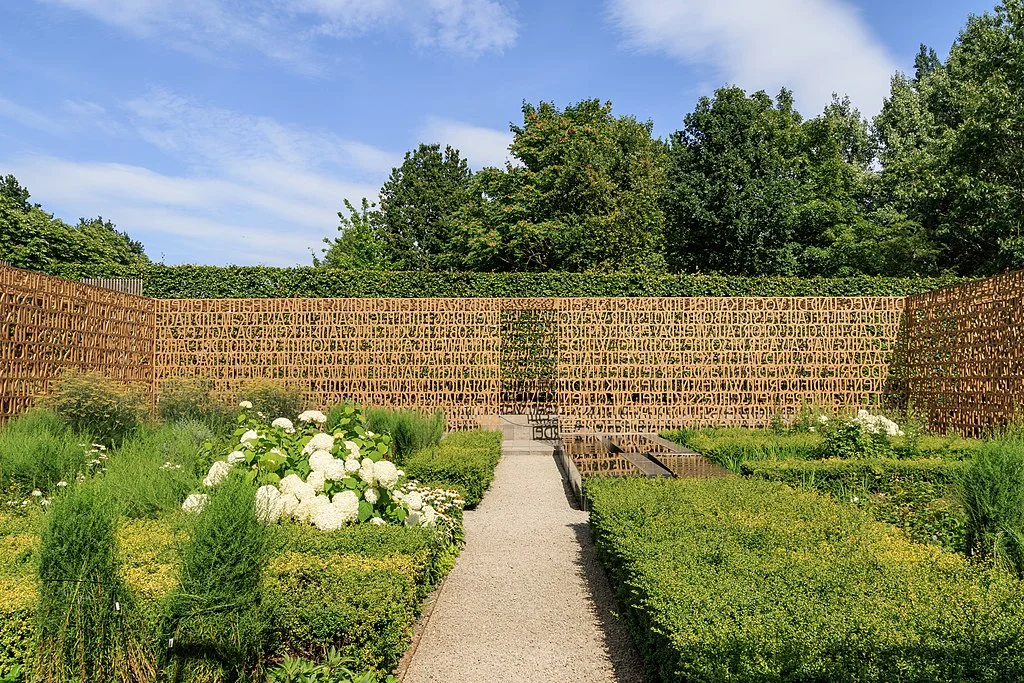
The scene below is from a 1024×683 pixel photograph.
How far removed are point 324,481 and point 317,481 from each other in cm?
A: 5

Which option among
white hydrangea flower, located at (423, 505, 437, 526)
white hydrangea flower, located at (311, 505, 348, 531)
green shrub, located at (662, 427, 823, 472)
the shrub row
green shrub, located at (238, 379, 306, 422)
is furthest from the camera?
green shrub, located at (238, 379, 306, 422)

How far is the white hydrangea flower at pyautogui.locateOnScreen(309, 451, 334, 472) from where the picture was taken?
4980mm

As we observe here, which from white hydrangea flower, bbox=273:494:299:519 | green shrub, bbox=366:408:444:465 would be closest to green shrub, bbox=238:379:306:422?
green shrub, bbox=366:408:444:465

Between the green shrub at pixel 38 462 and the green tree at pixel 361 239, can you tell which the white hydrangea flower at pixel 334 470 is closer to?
the green shrub at pixel 38 462

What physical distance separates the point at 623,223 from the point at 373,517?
20587 mm

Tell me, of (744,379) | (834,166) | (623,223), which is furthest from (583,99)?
(744,379)

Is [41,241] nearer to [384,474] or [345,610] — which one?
[384,474]

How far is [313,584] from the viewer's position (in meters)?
3.59

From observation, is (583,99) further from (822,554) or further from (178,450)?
(822,554)

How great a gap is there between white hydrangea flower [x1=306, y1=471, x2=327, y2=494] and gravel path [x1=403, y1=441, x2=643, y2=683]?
3.51ft

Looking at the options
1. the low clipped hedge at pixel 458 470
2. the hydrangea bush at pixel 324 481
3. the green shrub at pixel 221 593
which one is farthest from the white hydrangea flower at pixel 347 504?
the low clipped hedge at pixel 458 470

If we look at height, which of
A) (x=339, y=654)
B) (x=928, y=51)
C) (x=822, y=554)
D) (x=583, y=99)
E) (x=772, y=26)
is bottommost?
(x=339, y=654)

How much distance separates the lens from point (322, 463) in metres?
4.98

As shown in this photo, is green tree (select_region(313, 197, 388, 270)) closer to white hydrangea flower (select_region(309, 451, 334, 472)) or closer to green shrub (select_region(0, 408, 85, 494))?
green shrub (select_region(0, 408, 85, 494))
